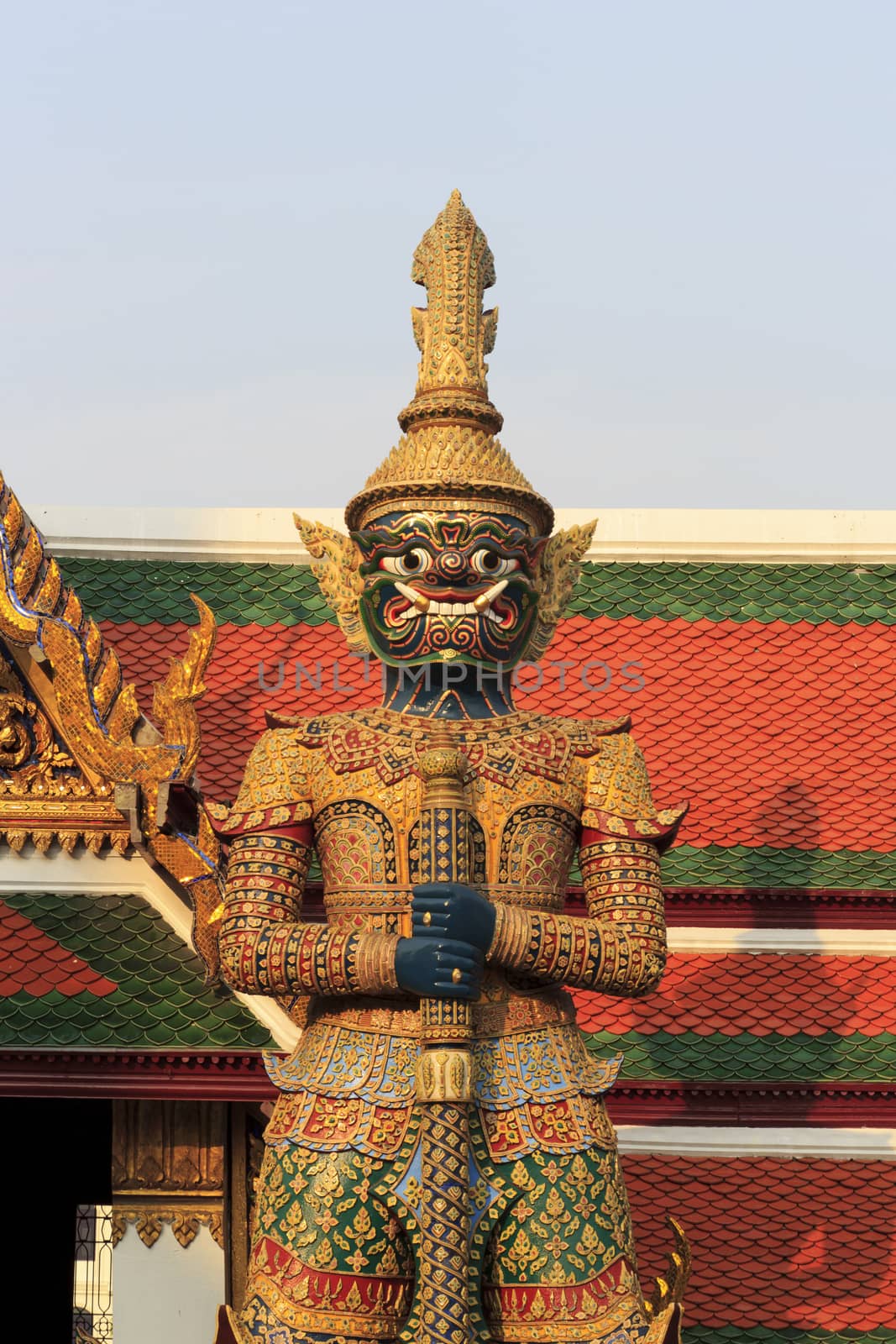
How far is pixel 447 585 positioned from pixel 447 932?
1.20 meters

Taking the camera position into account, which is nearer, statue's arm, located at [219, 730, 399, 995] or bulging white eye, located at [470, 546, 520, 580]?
statue's arm, located at [219, 730, 399, 995]

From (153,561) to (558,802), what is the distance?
5.06 metres

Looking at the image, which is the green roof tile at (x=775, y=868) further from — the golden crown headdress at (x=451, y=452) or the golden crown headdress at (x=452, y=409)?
the golden crown headdress at (x=452, y=409)

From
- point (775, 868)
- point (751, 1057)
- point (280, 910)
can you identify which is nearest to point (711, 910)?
point (775, 868)

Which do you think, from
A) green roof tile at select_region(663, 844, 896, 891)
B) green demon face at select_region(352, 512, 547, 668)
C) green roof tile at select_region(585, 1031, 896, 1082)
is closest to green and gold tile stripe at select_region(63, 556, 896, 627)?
green roof tile at select_region(663, 844, 896, 891)

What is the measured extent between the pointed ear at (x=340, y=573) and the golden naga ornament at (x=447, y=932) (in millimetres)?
13

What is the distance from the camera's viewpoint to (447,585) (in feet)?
19.9

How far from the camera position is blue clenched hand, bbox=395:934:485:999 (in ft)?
17.6

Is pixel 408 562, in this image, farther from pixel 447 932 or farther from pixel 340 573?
pixel 447 932

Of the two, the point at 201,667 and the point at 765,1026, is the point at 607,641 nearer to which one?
the point at 765,1026

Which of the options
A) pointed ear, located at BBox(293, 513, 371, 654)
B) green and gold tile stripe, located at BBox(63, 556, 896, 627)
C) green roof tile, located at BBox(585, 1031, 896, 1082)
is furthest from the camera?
green and gold tile stripe, located at BBox(63, 556, 896, 627)

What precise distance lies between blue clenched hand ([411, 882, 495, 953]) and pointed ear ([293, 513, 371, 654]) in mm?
1218

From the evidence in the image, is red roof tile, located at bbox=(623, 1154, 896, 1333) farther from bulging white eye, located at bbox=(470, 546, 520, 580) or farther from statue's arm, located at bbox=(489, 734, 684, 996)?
bulging white eye, located at bbox=(470, 546, 520, 580)

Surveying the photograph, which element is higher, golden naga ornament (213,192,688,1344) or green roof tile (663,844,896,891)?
green roof tile (663,844,896,891)
